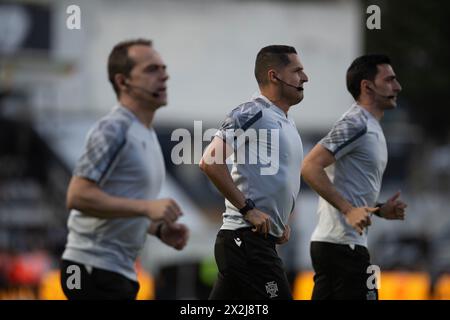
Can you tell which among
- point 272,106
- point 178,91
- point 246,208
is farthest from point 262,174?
point 178,91

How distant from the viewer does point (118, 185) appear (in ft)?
22.3


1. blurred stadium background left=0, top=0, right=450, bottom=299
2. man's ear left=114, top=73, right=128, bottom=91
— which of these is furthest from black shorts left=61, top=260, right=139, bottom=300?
blurred stadium background left=0, top=0, right=450, bottom=299

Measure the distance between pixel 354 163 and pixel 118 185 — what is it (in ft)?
5.09

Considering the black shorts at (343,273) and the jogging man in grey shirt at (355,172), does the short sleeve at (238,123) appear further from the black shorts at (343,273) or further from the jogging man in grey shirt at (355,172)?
the black shorts at (343,273)

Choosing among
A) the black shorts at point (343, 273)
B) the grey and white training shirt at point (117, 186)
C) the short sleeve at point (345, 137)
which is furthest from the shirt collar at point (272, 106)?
the black shorts at point (343, 273)

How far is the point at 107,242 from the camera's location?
6.85 metres

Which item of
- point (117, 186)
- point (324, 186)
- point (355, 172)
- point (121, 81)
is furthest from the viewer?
point (355, 172)

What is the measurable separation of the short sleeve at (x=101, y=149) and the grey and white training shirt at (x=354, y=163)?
4.34ft

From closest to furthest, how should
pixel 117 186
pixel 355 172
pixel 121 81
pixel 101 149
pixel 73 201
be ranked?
1. pixel 73 201
2. pixel 101 149
3. pixel 117 186
4. pixel 121 81
5. pixel 355 172

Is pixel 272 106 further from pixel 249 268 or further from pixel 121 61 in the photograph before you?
pixel 121 61

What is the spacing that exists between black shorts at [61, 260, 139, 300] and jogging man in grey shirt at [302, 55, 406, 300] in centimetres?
134

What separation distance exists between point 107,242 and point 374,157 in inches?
71.3

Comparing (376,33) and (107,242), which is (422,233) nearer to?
(376,33)

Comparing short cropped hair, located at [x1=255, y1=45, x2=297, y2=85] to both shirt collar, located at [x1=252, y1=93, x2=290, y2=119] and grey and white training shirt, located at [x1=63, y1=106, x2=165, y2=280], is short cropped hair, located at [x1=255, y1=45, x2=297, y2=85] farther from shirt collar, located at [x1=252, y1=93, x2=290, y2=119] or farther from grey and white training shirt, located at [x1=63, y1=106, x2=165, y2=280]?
grey and white training shirt, located at [x1=63, y1=106, x2=165, y2=280]
